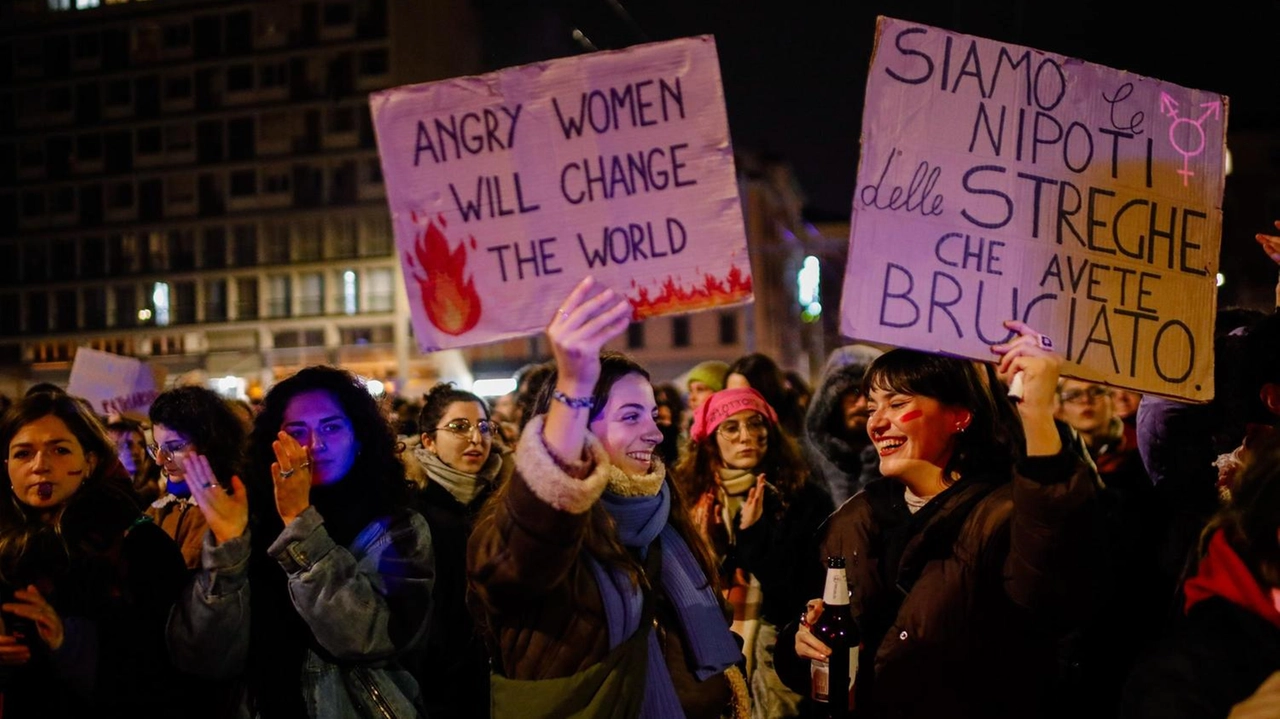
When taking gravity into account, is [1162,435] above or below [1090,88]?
below

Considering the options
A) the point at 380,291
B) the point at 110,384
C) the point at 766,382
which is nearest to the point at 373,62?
the point at 380,291

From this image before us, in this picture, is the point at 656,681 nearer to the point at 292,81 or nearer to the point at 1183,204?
the point at 1183,204

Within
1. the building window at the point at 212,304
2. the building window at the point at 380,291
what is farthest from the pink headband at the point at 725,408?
the building window at the point at 212,304

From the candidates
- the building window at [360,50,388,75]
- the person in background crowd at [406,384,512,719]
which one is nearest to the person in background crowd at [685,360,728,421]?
the person in background crowd at [406,384,512,719]

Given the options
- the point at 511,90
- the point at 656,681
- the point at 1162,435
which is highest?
the point at 511,90

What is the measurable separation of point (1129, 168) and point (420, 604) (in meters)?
2.75

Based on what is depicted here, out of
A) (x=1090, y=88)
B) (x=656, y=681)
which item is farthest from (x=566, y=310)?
(x=1090, y=88)

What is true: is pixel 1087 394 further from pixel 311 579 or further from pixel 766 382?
pixel 311 579

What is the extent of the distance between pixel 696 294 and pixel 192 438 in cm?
284

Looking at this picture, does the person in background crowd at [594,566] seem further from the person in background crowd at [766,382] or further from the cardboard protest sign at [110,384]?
the cardboard protest sign at [110,384]

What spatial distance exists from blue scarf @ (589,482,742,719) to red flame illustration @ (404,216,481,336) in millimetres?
694

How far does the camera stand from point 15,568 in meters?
3.60

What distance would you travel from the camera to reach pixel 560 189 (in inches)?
121

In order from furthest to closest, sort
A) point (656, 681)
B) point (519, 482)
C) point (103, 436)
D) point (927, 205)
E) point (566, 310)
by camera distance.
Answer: point (103, 436)
point (927, 205)
point (656, 681)
point (566, 310)
point (519, 482)
